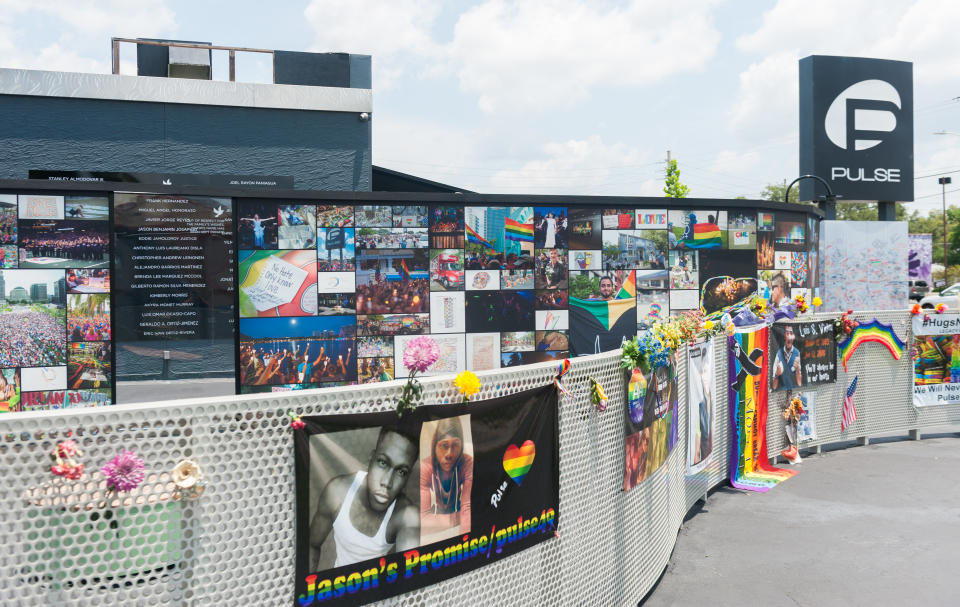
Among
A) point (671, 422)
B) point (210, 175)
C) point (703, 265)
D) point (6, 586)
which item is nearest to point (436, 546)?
Answer: point (6, 586)

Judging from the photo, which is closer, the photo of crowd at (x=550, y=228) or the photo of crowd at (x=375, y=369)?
the photo of crowd at (x=375, y=369)

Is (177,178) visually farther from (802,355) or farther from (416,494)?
(416,494)

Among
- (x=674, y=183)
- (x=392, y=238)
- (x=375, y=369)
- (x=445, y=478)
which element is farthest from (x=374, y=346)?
(x=674, y=183)

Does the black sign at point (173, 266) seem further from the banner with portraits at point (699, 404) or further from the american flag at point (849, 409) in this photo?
the american flag at point (849, 409)

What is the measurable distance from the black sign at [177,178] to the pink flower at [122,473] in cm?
1708

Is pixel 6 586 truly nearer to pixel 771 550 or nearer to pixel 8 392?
pixel 771 550

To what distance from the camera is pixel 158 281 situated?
31.1ft

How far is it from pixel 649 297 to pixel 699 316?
3.07m

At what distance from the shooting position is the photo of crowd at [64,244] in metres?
8.96

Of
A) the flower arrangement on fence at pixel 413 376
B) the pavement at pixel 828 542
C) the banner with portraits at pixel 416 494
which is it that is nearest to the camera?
the banner with portraits at pixel 416 494

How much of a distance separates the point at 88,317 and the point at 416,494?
22.4 feet

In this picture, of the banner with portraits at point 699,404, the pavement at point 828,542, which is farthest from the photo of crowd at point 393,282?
the pavement at point 828,542

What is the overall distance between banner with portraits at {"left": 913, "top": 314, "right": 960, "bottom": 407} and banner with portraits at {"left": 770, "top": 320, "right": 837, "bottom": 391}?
2.27 meters

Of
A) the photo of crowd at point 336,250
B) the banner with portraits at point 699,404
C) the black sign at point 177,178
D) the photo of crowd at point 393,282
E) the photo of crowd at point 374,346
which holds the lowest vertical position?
the banner with portraits at point 699,404
